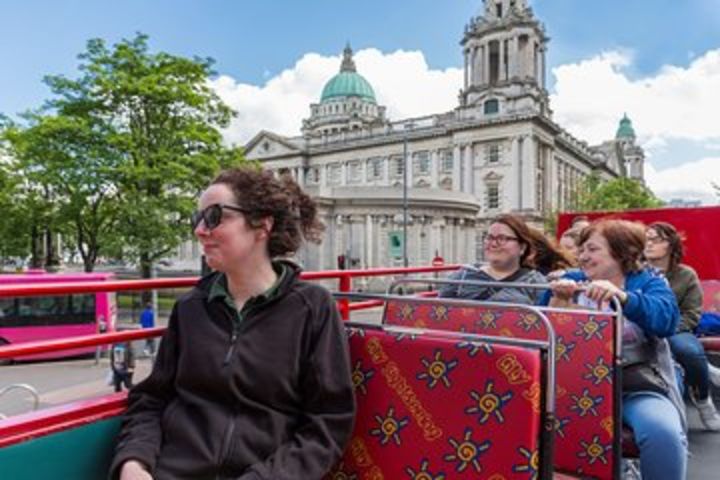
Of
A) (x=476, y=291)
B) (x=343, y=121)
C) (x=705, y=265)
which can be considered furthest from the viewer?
(x=343, y=121)

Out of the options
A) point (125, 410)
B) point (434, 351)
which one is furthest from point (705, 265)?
point (125, 410)

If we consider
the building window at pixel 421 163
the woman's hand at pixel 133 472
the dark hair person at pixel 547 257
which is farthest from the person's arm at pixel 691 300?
the building window at pixel 421 163

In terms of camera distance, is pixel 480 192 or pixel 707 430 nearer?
pixel 707 430

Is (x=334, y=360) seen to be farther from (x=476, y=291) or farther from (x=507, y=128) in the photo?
(x=507, y=128)

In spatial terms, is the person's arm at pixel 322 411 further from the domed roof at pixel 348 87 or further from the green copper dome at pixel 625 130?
the green copper dome at pixel 625 130

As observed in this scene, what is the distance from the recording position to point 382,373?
96.3 inches

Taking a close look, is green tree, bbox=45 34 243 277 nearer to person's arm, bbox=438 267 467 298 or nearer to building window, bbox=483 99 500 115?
person's arm, bbox=438 267 467 298

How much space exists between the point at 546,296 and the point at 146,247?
19724 millimetres

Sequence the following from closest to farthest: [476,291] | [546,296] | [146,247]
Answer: [546,296]
[476,291]
[146,247]

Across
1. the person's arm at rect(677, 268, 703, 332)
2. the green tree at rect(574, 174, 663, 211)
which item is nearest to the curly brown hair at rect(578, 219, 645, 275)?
the person's arm at rect(677, 268, 703, 332)

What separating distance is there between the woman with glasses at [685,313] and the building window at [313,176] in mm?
80706

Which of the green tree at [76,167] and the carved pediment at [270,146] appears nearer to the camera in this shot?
the green tree at [76,167]

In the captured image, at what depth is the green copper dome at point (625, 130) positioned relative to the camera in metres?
130

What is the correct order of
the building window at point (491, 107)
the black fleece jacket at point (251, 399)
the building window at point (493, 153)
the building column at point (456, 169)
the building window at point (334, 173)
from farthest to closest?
the building window at point (334, 173) < the building column at point (456, 169) < the building window at point (491, 107) < the building window at point (493, 153) < the black fleece jacket at point (251, 399)
